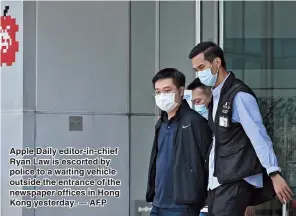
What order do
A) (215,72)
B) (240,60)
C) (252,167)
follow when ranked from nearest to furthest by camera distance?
(252,167)
(215,72)
(240,60)

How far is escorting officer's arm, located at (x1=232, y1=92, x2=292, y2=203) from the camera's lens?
3.07 meters

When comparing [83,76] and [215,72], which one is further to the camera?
[83,76]

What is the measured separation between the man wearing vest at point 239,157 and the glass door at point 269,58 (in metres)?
2.21

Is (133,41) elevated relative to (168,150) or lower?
elevated

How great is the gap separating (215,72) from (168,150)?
670 mm

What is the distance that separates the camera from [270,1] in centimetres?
575

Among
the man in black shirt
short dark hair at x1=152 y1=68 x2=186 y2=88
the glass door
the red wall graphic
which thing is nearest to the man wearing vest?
the man in black shirt

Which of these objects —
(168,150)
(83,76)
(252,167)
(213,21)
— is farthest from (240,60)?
(252,167)

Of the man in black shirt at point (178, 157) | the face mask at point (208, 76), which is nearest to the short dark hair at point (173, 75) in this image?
the man in black shirt at point (178, 157)

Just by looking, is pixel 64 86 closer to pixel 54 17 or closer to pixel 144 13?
pixel 54 17

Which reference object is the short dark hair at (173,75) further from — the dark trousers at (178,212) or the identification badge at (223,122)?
the dark trousers at (178,212)

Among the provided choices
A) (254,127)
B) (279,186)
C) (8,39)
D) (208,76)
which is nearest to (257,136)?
(254,127)

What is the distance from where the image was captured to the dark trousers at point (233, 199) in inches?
126

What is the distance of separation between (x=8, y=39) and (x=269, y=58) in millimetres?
2973
